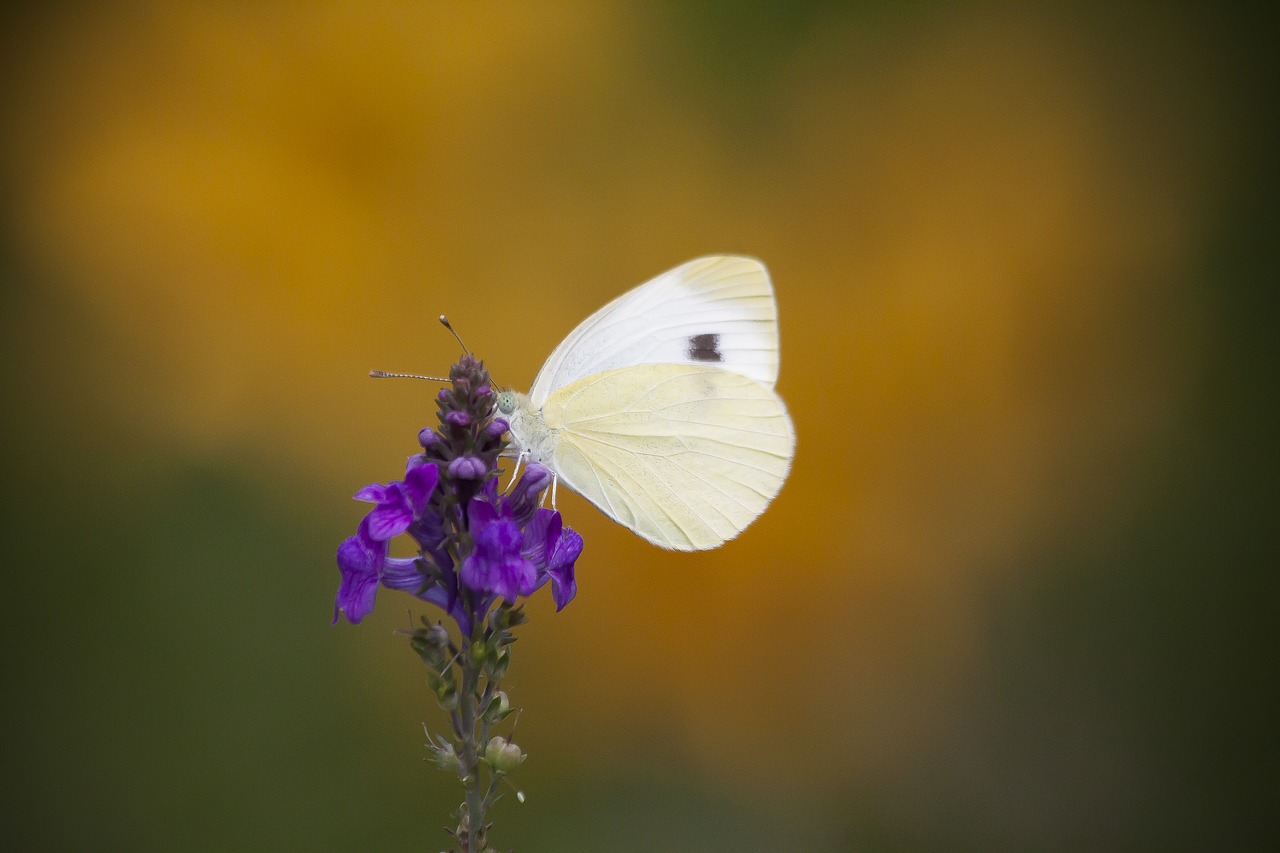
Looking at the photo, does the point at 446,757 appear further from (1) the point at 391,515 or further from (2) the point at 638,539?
(2) the point at 638,539

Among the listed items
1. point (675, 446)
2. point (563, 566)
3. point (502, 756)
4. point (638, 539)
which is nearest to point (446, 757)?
point (502, 756)

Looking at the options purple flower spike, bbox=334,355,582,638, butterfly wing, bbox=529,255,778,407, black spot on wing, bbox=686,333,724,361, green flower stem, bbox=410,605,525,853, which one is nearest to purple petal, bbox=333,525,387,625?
purple flower spike, bbox=334,355,582,638

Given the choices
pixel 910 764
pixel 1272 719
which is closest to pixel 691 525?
pixel 910 764

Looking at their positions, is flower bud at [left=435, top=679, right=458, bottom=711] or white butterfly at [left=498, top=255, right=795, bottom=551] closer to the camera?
flower bud at [left=435, top=679, right=458, bottom=711]

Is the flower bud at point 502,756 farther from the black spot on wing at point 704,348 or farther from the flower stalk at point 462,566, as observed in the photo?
the black spot on wing at point 704,348

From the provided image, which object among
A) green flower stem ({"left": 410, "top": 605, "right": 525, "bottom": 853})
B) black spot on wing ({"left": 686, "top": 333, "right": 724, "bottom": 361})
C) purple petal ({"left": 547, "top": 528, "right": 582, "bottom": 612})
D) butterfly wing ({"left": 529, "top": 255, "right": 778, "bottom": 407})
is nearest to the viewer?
green flower stem ({"left": 410, "top": 605, "right": 525, "bottom": 853})

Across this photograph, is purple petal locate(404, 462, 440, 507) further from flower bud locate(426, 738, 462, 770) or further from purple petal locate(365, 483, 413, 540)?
flower bud locate(426, 738, 462, 770)

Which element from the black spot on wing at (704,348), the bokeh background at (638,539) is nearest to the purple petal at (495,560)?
the black spot on wing at (704,348)
